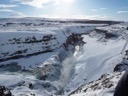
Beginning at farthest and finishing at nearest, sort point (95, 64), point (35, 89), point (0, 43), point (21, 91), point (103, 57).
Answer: point (0, 43)
point (103, 57)
point (95, 64)
point (35, 89)
point (21, 91)

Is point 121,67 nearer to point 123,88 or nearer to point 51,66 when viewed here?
point 51,66

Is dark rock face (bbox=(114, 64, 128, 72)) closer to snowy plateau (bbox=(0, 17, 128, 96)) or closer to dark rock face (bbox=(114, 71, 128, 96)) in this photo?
snowy plateau (bbox=(0, 17, 128, 96))

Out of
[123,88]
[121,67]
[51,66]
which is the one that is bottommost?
[51,66]

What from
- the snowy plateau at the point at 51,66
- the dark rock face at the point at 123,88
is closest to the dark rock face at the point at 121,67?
the snowy plateau at the point at 51,66

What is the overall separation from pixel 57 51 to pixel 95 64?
12.8 metres

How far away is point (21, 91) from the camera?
78.2 feet

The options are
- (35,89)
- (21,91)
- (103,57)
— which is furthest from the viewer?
(103,57)

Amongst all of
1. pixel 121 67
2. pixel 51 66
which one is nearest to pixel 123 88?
pixel 121 67

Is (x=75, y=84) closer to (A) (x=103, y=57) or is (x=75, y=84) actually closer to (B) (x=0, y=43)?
(A) (x=103, y=57)

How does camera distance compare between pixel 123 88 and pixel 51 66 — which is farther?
pixel 51 66

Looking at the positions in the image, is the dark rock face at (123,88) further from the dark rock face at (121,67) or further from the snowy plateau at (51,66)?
the dark rock face at (121,67)

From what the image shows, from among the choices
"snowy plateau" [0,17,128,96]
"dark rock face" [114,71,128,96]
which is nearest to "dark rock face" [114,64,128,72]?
"snowy plateau" [0,17,128,96]

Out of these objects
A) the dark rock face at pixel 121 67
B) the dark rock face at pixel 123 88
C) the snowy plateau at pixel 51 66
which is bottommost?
the snowy plateau at pixel 51 66

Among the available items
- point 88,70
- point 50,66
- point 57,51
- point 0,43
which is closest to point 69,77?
point 88,70
